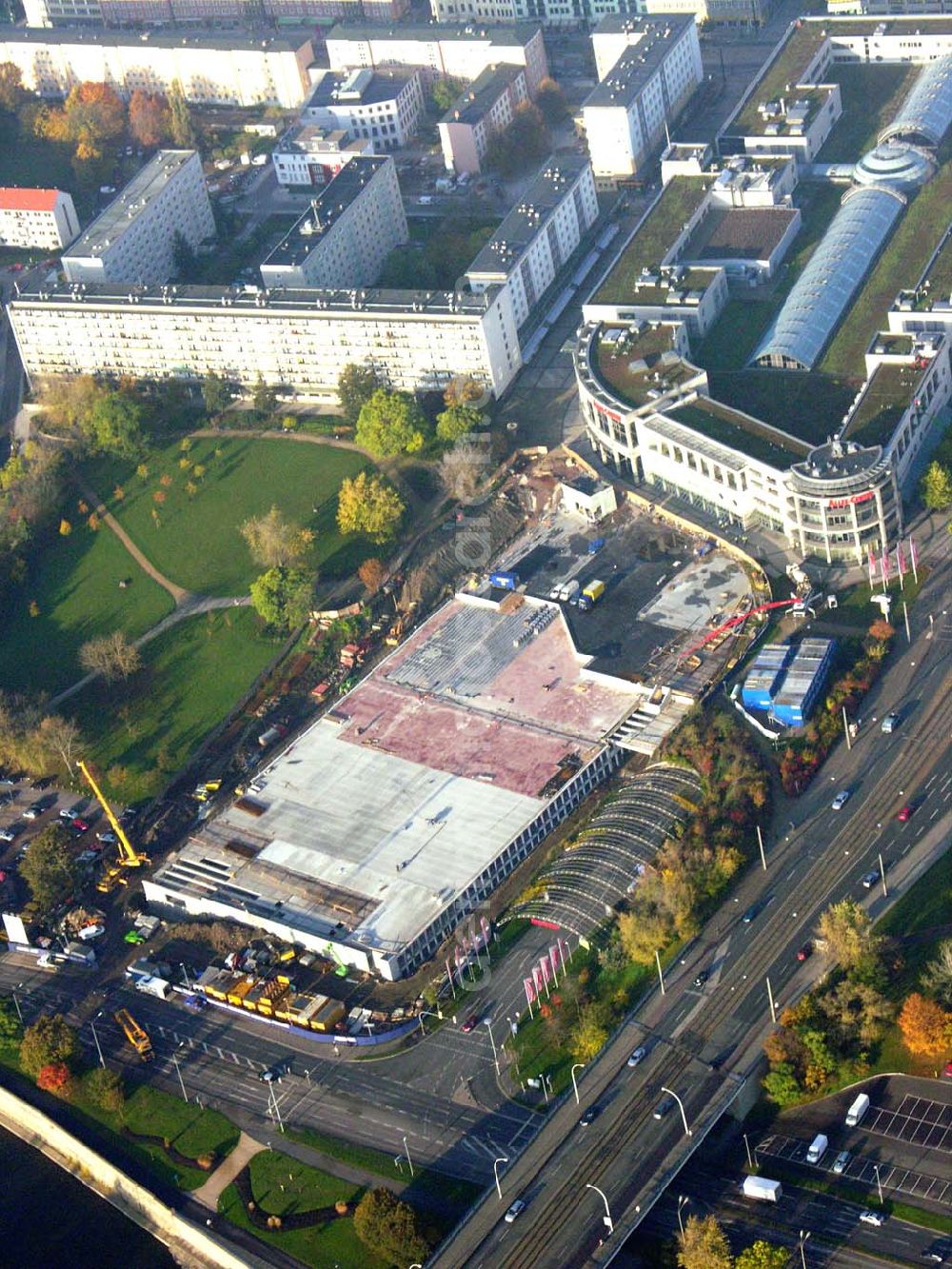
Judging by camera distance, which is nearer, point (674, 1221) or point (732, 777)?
point (674, 1221)

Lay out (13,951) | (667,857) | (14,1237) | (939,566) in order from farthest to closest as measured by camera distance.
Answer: (939,566) → (13,951) → (667,857) → (14,1237)

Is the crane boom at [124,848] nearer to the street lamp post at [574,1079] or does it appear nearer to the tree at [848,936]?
the street lamp post at [574,1079]

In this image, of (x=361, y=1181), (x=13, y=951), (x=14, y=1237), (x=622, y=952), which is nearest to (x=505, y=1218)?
(x=361, y=1181)

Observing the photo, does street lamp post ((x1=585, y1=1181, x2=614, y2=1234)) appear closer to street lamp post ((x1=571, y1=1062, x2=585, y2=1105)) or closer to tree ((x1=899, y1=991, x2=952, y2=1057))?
street lamp post ((x1=571, y1=1062, x2=585, y2=1105))

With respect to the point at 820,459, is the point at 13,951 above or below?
below

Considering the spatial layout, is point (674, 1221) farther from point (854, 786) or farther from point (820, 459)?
point (820, 459)

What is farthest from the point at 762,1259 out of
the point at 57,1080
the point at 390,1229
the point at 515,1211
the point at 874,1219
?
the point at 57,1080

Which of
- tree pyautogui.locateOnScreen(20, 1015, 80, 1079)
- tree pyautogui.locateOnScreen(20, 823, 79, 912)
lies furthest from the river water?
tree pyautogui.locateOnScreen(20, 823, 79, 912)

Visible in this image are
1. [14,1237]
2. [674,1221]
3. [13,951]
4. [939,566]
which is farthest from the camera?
[939,566]
